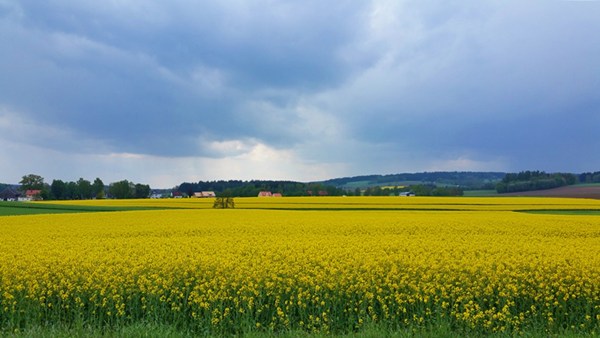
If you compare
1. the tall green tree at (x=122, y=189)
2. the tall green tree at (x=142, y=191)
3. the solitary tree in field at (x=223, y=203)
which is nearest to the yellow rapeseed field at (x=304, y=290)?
the solitary tree in field at (x=223, y=203)

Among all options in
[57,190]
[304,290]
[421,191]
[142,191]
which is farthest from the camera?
[57,190]

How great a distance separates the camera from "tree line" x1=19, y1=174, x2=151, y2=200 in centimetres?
8381

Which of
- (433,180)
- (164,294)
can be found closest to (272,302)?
(164,294)

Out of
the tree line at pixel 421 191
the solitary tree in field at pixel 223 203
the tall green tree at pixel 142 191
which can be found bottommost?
the solitary tree in field at pixel 223 203

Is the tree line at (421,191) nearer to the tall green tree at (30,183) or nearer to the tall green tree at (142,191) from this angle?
the tall green tree at (142,191)

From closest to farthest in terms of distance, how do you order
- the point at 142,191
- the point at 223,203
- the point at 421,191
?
1. the point at 223,203
2. the point at 421,191
3. the point at 142,191

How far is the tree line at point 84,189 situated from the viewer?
3300 inches

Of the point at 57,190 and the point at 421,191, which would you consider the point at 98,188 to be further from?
the point at 421,191

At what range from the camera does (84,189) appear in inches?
3546

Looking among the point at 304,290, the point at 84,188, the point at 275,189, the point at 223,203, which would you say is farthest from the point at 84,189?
the point at 304,290

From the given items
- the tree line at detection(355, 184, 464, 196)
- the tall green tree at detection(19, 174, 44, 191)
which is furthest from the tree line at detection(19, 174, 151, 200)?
the tree line at detection(355, 184, 464, 196)

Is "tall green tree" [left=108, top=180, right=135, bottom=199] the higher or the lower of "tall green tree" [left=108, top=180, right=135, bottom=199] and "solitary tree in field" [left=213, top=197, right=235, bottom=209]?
the higher

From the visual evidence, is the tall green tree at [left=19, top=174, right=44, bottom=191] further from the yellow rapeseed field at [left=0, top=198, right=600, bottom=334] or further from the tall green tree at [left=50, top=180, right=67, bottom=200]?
the yellow rapeseed field at [left=0, top=198, right=600, bottom=334]

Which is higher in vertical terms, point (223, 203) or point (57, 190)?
point (57, 190)
